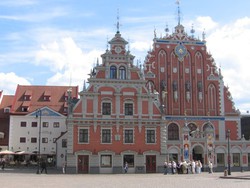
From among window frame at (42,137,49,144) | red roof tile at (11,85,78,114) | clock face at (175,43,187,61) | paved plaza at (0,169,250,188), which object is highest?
clock face at (175,43,187,61)

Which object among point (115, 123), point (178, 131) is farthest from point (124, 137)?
point (178, 131)

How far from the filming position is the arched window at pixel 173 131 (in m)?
62.0

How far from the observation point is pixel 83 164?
1984 inches

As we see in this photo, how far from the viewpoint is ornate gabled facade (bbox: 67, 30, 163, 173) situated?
50594mm

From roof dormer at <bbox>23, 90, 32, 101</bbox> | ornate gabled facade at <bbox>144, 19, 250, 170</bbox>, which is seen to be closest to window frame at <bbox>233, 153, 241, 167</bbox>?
ornate gabled facade at <bbox>144, 19, 250, 170</bbox>

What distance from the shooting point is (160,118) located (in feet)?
173

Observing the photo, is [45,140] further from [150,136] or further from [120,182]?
[120,182]

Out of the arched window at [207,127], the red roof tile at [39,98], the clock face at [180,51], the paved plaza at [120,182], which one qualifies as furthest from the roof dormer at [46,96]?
the paved plaza at [120,182]

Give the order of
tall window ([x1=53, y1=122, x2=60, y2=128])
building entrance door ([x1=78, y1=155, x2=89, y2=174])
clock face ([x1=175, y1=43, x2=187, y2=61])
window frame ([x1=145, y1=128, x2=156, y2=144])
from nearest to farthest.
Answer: building entrance door ([x1=78, y1=155, x2=89, y2=174]), window frame ([x1=145, y1=128, x2=156, y2=144]), clock face ([x1=175, y1=43, x2=187, y2=61]), tall window ([x1=53, y1=122, x2=60, y2=128])

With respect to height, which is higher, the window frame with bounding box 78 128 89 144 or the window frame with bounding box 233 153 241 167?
the window frame with bounding box 78 128 89 144

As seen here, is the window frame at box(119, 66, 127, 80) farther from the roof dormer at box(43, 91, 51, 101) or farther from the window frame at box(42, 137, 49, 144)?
the roof dormer at box(43, 91, 51, 101)

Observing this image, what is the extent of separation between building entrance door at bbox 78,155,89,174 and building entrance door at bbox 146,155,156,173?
7.48m

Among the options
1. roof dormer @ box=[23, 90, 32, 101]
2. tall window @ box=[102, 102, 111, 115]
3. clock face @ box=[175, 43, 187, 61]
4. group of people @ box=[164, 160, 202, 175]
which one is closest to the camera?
group of people @ box=[164, 160, 202, 175]

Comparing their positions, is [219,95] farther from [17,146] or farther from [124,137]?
[17,146]
